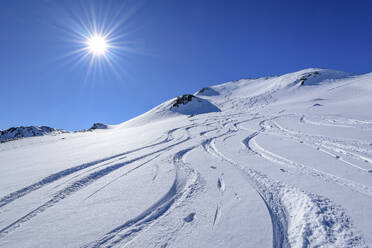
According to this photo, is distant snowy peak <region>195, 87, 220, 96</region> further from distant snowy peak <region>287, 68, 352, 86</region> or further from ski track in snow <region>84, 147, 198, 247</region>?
ski track in snow <region>84, 147, 198, 247</region>

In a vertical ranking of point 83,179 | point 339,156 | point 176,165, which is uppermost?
point 83,179

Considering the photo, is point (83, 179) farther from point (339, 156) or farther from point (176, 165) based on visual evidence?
point (339, 156)

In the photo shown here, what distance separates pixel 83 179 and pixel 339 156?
20.1 feet

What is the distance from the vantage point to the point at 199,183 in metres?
3.06

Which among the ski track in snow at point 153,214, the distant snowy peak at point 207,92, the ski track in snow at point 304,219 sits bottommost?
the ski track in snow at point 304,219

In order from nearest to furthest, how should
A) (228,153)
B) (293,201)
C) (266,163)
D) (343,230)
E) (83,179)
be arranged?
(343,230) → (293,201) → (83,179) → (266,163) → (228,153)

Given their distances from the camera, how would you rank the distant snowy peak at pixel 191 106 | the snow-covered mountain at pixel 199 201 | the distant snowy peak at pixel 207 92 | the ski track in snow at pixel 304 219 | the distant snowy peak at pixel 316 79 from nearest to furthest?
the ski track in snow at pixel 304 219 < the snow-covered mountain at pixel 199 201 < the distant snowy peak at pixel 191 106 < the distant snowy peak at pixel 316 79 < the distant snowy peak at pixel 207 92

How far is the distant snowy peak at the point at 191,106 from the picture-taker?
27.1 metres

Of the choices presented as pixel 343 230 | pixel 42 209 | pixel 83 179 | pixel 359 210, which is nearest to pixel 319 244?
pixel 343 230

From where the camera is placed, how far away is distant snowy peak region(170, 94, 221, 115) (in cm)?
2709

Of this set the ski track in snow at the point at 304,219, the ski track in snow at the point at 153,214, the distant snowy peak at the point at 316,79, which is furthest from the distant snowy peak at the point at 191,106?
the ski track in snow at the point at 304,219

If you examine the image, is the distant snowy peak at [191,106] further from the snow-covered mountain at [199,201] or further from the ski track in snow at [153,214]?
the ski track in snow at [153,214]

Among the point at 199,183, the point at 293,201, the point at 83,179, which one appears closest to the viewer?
the point at 293,201

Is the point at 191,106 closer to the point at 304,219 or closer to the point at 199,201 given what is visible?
the point at 199,201
